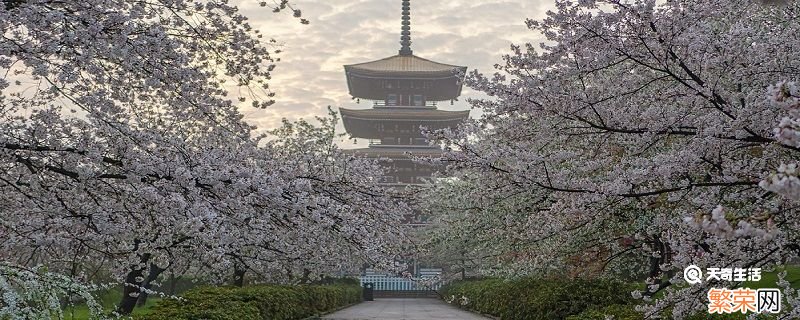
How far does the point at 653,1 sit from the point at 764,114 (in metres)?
1.26

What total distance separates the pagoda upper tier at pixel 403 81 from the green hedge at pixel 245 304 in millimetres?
27315

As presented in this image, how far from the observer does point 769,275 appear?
1292cm

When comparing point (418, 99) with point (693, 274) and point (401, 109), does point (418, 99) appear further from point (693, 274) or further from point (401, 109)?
point (693, 274)

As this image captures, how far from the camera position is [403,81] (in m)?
48.4

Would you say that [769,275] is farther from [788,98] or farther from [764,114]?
[788,98]

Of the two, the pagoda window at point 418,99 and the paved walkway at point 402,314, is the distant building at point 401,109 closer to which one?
the pagoda window at point 418,99

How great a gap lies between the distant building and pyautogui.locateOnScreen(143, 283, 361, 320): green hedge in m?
25.6

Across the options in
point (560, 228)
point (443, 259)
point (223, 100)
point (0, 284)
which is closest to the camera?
point (0, 284)

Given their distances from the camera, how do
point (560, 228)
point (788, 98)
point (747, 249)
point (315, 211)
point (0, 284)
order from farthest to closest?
point (560, 228)
point (315, 211)
point (747, 249)
point (0, 284)
point (788, 98)

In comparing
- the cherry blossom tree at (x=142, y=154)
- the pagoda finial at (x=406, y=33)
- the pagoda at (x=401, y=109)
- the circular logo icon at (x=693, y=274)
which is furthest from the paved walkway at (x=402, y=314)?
the pagoda finial at (x=406, y=33)

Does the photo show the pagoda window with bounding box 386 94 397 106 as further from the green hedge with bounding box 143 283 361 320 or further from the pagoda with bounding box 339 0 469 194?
the green hedge with bounding box 143 283 361 320

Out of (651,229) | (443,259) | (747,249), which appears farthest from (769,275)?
(443,259)

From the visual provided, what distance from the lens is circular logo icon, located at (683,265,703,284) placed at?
5.35m

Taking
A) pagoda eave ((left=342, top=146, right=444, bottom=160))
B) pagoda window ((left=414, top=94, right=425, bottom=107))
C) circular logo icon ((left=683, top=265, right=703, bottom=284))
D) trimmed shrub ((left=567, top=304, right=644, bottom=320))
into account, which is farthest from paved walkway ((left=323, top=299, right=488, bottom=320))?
pagoda window ((left=414, top=94, right=425, bottom=107))
